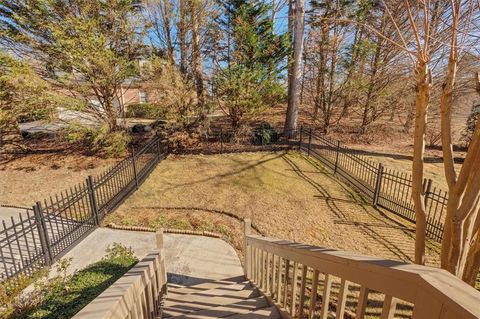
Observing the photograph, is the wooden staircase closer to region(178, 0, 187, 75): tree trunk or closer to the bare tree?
the bare tree

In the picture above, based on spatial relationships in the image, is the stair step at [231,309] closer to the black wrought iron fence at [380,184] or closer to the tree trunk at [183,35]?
the black wrought iron fence at [380,184]

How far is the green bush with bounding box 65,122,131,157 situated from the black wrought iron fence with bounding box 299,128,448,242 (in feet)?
25.4

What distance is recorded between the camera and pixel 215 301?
310 cm

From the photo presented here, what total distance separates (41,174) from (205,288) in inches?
358

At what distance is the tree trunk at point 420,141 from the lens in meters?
2.60

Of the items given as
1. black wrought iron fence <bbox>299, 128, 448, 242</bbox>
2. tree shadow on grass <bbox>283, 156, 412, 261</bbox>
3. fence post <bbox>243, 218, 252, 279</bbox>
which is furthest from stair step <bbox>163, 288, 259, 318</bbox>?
black wrought iron fence <bbox>299, 128, 448, 242</bbox>

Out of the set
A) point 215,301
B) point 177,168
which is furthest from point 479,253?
point 177,168

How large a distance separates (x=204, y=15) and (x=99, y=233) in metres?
9.30

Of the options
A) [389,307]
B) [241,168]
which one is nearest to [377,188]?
[241,168]

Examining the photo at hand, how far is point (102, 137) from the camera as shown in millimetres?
10094

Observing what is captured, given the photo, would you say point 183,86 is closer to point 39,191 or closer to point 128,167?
point 128,167

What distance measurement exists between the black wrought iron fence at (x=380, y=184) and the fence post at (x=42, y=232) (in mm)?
7240

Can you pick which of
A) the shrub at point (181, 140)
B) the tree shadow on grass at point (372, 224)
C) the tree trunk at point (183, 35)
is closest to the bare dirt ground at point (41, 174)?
the shrub at point (181, 140)

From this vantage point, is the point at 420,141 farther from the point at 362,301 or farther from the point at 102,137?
the point at 102,137
